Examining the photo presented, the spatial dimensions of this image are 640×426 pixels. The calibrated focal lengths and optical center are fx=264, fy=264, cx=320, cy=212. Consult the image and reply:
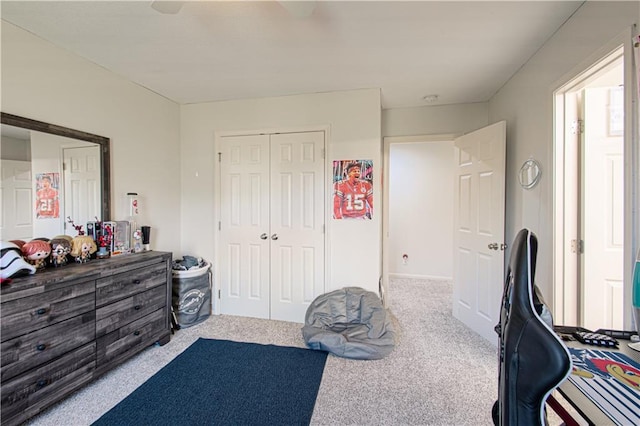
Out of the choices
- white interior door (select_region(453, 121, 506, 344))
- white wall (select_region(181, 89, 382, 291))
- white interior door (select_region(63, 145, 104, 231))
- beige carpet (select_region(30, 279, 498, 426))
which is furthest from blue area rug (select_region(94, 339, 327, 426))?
white interior door (select_region(453, 121, 506, 344))

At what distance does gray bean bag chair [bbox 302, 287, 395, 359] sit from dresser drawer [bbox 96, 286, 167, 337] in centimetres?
137

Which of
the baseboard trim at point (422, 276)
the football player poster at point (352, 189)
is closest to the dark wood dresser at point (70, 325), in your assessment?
the football player poster at point (352, 189)

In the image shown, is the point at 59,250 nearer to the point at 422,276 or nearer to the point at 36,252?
the point at 36,252

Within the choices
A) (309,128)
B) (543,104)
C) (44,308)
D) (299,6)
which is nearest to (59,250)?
(44,308)

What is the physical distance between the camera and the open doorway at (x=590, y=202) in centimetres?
177

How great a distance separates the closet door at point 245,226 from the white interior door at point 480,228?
2.22m

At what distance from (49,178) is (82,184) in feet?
0.79

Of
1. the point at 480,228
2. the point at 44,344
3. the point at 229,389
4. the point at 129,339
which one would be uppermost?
the point at 480,228

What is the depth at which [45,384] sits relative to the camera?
1.58m

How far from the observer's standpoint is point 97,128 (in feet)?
7.66

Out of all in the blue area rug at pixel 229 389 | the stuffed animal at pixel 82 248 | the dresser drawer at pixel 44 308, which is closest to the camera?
the dresser drawer at pixel 44 308

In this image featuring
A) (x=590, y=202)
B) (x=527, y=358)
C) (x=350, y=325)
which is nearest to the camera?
(x=527, y=358)

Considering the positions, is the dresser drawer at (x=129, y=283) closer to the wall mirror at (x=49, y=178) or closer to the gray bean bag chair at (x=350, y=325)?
the wall mirror at (x=49, y=178)

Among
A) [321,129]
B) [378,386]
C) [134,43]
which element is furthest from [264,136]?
[378,386]
